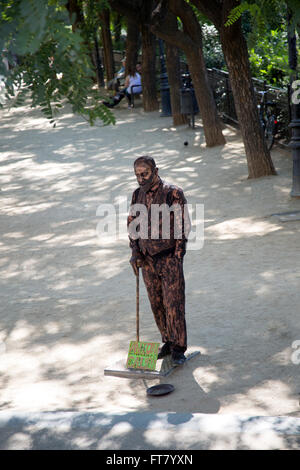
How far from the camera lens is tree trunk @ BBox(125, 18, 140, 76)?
22491mm

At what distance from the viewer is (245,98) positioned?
13234 mm

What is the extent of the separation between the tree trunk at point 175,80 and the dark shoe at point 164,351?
48.3 feet

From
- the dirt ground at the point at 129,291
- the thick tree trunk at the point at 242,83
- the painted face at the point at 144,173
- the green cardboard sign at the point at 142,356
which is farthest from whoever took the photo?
the thick tree trunk at the point at 242,83

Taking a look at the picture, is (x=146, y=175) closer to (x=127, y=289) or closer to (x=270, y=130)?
(x=127, y=289)

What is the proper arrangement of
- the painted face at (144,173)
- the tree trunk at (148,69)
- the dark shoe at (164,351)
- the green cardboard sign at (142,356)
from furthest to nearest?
the tree trunk at (148,69) < the dark shoe at (164,351) < the green cardboard sign at (142,356) < the painted face at (144,173)

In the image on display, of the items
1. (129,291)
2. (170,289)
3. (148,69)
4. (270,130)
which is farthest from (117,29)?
(170,289)

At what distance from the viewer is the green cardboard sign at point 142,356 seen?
19.7 feet

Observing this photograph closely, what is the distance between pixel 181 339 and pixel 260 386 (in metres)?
0.85

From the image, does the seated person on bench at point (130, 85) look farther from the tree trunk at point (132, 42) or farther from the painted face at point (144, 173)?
the painted face at point (144, 173)

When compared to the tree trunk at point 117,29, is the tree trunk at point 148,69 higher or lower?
lower

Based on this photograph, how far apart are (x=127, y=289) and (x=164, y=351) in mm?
2494

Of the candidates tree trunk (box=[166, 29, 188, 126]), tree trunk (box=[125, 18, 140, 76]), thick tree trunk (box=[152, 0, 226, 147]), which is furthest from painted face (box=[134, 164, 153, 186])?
tree trunk (box=[125, 18, 140, 76])

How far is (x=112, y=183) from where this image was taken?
49.7 ft

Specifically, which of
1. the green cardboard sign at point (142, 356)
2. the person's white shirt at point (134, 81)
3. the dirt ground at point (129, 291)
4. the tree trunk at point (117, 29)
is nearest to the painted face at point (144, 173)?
the green cardboard sign at point (142, 356)
